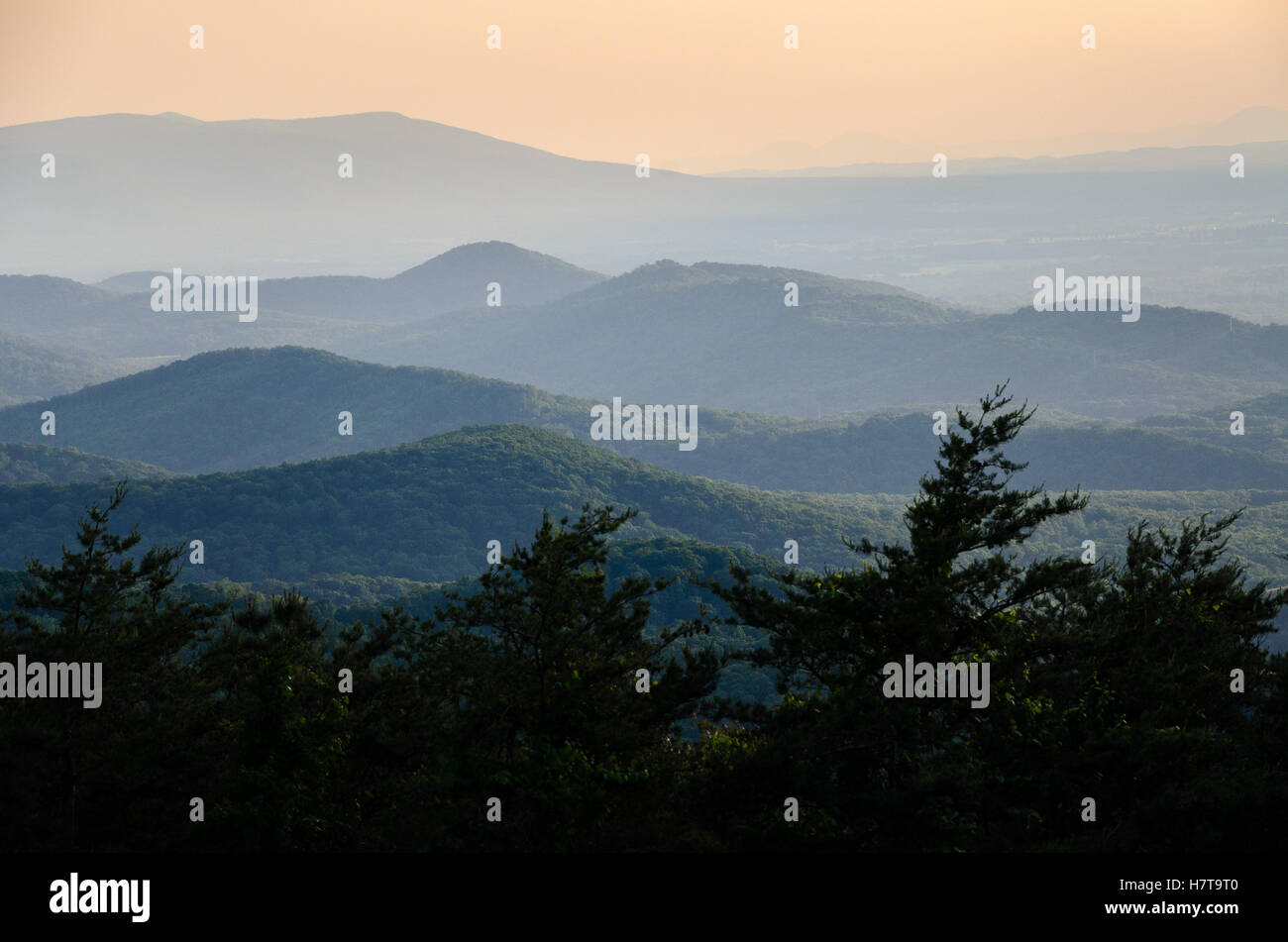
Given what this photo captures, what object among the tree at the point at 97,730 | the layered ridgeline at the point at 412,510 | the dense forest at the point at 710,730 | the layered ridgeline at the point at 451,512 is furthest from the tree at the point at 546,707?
the layered ridgeline at the point at 412,510

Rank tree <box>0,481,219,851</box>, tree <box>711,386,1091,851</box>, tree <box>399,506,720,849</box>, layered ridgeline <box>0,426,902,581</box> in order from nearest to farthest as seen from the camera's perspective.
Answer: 1. tree <box>399,506,720,849</box>
2. tree <box>711,386,1091,851</box>
3. tree <box>0,481,219,851</box>
4. layered ridgeline <box>0,426,902,581</box>

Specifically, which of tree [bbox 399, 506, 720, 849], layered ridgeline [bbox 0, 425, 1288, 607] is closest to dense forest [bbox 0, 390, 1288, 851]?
tree [bbox 399, 506, 720, 849]

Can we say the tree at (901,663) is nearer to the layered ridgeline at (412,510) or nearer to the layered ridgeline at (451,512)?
the layered ridgeline at (451,512)

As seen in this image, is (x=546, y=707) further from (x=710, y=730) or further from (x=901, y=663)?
(x=710, y=730)

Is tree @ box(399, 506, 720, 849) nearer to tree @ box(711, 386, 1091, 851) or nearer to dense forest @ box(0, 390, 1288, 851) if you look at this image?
dense forest @ box(0, 390, 1288, 851)

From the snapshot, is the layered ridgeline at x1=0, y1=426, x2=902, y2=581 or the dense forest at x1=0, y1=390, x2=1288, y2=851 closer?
the dense forest at x1=0, y1=390, x2=1288, y2=851

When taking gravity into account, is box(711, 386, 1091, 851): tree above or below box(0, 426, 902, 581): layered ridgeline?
below

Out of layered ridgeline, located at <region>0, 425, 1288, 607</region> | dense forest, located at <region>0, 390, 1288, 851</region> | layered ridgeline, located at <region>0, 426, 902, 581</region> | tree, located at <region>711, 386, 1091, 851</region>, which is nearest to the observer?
dense forest, located at <region>0, 390, 1288, 851</region>
